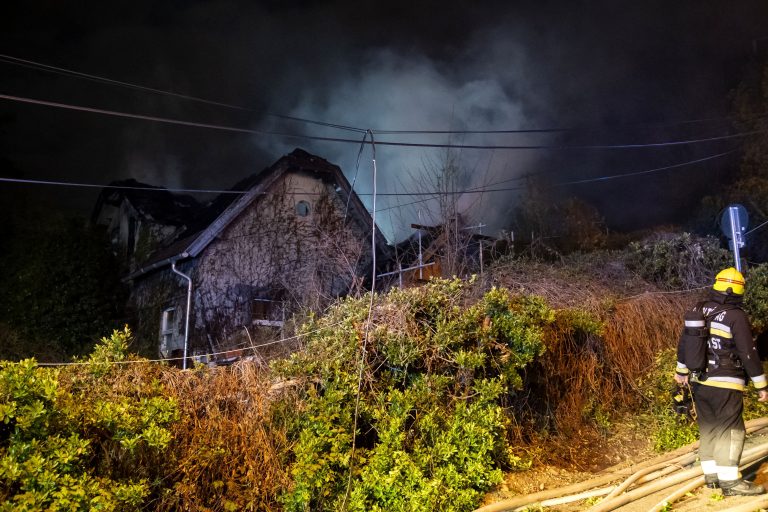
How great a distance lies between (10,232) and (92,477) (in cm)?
1959

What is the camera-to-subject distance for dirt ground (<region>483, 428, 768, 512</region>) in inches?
211

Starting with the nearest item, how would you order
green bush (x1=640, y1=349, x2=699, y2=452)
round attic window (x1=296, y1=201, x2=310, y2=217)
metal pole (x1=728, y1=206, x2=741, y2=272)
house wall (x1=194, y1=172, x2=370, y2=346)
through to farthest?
green bush (x1=640, y1=349, x2=699, y2=452), metal pole (x1=728, y1=206, x2=741, y2=272), house wall (x1=194, y1=172, x2=370, y2=346), round attic window (x1=296, y1=201, x2=310, y2=217)

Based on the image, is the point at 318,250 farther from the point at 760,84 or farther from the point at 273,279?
the point at 760,84

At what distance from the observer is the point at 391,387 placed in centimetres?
631

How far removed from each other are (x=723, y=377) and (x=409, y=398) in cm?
293

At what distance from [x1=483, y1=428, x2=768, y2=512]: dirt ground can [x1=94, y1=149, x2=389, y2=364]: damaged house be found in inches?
384

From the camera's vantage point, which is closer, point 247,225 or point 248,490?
point 248,490

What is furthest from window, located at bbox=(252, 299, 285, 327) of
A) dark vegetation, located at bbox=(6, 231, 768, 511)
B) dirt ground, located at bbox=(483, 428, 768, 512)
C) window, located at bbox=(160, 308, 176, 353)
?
dirt ground, located at bbox=(483, 428, 768, 512)

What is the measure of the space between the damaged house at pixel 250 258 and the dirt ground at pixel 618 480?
9754mm

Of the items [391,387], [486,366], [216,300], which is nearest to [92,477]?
[391,387]

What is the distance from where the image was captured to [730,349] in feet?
18.3

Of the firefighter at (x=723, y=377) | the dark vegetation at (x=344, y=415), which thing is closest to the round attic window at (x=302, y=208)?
the dark vegetation at (x=344, y=415)

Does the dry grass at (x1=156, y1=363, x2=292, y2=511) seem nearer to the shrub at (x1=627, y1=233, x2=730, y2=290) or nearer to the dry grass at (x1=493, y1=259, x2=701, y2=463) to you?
the dry grass at (x1=493, y1=259, x2=701, y2=463)

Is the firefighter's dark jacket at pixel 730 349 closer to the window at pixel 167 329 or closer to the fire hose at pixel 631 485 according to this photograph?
the fire hose at pixel 631 485
